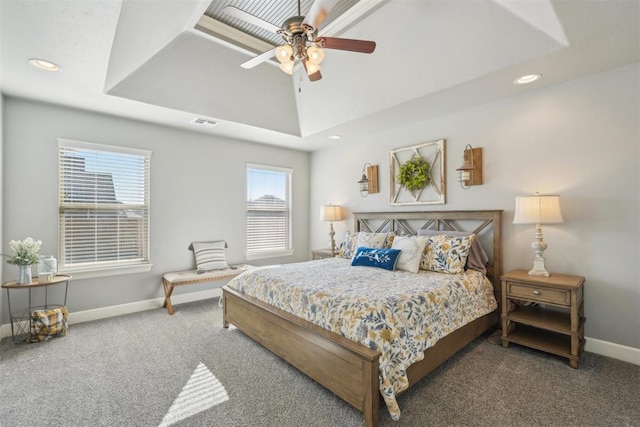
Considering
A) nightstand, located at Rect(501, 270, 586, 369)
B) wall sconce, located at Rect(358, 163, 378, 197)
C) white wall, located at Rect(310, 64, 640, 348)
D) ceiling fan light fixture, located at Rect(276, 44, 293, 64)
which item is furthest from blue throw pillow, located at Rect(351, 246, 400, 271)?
ceiling fan light fixture, located at Rect(276, 44, 293, 64)

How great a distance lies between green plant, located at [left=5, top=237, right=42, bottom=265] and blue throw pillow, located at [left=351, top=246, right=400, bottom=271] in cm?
339

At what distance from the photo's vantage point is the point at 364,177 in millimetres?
4820

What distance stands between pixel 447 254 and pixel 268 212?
10.7 ft

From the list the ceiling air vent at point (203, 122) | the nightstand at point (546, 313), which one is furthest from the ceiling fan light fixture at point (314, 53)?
the nightstand at point (546, 313)

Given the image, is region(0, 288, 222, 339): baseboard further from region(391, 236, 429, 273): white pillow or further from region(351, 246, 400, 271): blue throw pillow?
region(391, 236, 429, 273): white pillow

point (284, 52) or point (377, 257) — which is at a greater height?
point (284, 52)

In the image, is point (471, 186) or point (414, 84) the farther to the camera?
point (471, 186)

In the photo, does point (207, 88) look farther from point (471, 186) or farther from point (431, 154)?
point (471, 186)

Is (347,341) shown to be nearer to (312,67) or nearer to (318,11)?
(312,67)

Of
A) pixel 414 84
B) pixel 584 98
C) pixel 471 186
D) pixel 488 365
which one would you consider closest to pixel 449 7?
pixel 414 84

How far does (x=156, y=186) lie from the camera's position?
425cm

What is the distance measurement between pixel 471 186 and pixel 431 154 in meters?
0.68

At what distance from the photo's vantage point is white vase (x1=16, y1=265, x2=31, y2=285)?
3080 millimetres

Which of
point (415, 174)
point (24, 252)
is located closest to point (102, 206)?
point (24, 252)
